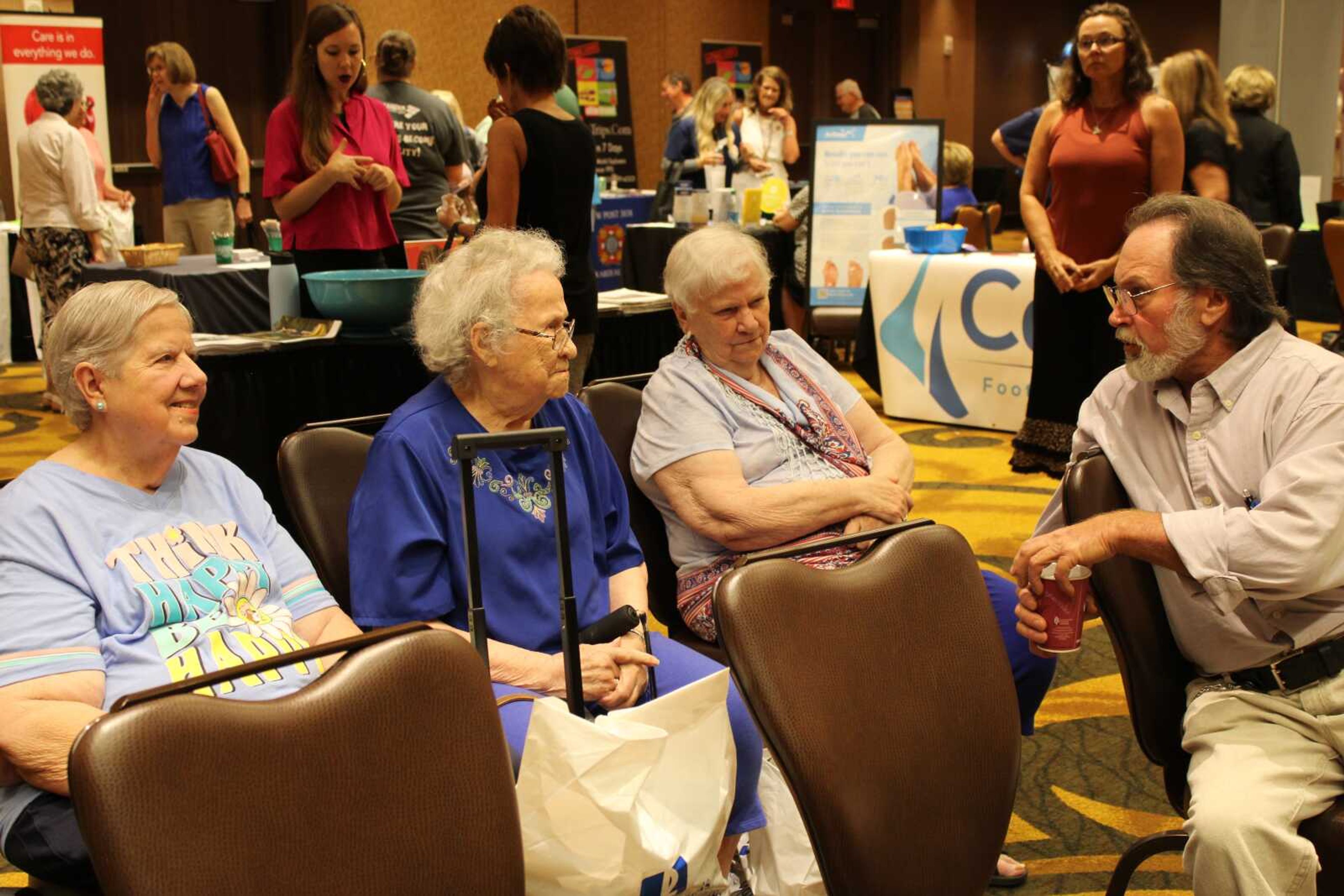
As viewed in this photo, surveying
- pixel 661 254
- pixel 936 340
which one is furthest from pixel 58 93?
pixel 936 340

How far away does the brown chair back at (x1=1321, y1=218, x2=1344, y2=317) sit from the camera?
573 cm

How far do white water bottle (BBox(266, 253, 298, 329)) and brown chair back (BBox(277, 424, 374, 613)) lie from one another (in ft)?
4.96

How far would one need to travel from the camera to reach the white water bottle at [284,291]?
3.70 m

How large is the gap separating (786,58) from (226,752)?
15844mm

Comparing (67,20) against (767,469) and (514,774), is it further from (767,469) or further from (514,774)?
(514,774)

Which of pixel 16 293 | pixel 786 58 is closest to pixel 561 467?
pixel 16 293

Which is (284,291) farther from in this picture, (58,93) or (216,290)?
(58,93)

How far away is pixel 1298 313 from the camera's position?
925 cm

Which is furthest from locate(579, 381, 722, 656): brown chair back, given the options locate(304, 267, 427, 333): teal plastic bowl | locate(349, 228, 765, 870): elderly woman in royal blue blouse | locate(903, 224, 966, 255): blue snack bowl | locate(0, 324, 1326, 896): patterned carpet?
locate(903, 224, 966, 255): blue snack bowl

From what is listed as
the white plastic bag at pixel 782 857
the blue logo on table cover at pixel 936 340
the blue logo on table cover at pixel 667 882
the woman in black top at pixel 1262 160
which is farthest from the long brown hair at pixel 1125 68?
the blue logo on table cover at pixel 667 882

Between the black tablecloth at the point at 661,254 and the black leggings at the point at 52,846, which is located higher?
the black tablecloth at the point at 661,254

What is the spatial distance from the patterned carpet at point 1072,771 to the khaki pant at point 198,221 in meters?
4.24

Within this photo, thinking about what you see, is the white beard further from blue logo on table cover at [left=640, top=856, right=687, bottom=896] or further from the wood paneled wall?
the wood paneled wall

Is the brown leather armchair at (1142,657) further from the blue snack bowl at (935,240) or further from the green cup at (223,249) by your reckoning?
the green cup at (223,249)
